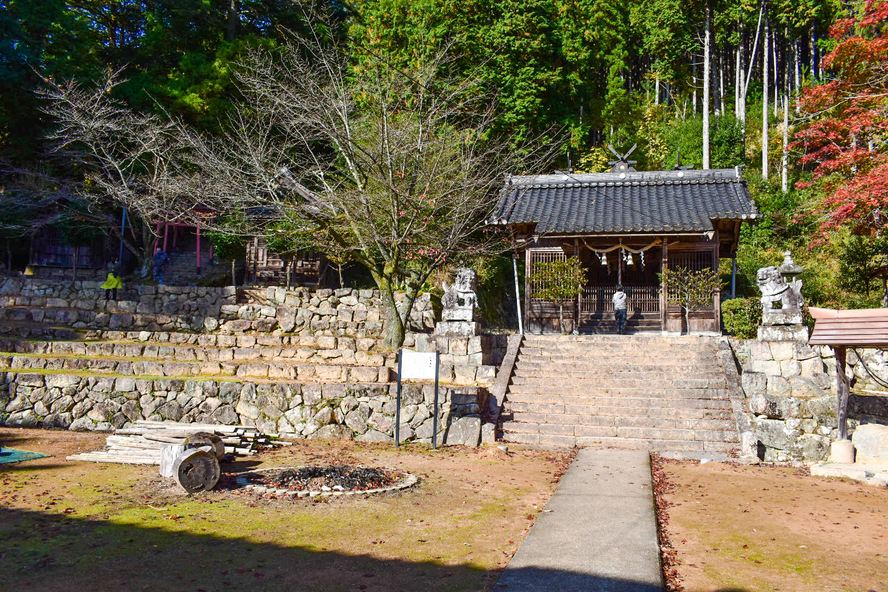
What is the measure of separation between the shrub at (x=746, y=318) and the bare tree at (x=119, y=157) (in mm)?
14378

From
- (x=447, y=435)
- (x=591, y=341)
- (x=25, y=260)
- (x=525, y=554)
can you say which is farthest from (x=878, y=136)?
(x=25, y=260)

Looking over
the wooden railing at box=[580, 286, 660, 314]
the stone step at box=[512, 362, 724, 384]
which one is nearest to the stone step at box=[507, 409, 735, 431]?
the stone step at box=[512, 362, 724, 384]

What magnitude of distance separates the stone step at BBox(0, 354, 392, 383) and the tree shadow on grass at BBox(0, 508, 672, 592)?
7.06 metres

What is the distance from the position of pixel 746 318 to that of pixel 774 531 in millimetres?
8879

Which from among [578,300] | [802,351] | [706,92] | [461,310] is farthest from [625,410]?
[706,92]

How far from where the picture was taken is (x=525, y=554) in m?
5.08

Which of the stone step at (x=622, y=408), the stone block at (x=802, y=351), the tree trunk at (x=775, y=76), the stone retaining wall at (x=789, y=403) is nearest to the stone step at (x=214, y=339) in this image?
the stone step at (x=622, y=408)

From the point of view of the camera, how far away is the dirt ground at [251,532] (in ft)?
15.4

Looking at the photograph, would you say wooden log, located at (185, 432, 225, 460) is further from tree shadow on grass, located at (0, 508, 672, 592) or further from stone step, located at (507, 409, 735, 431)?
stone step, located at (507, 409, 735, 431)

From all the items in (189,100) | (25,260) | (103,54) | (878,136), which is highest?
(103,54)

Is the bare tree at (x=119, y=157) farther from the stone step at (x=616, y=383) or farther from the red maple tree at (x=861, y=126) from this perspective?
the red maple tree at (x=861, y=126)

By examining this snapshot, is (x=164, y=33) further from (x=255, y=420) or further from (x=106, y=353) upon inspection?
(x=255, y=420)

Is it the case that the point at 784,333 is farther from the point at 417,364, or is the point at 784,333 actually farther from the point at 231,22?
the point at 231,22

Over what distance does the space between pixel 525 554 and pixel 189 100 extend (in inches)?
847
